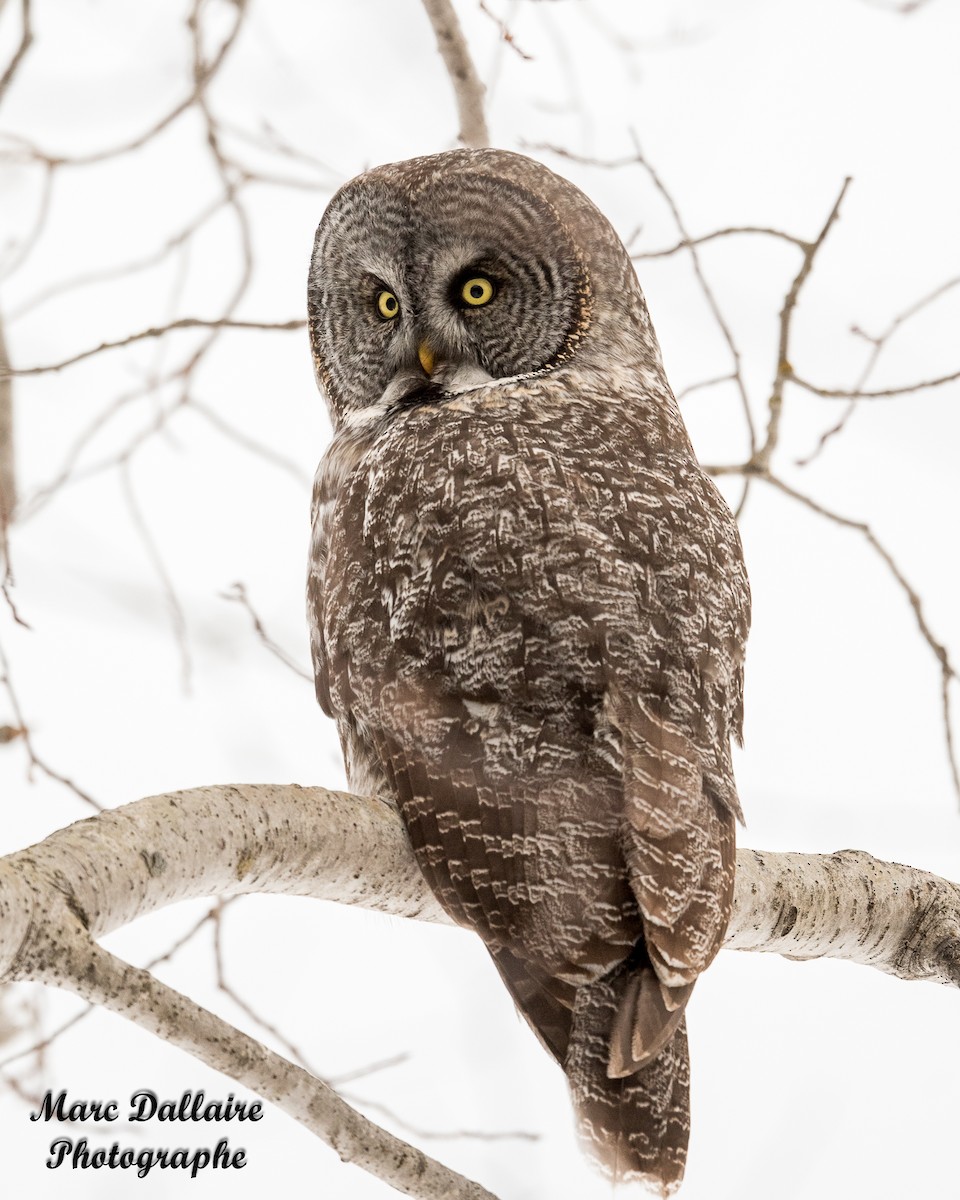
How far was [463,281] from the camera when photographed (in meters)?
3.57

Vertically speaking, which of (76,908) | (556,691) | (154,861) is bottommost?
(76,908)

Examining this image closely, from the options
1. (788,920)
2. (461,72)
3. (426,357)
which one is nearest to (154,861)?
(788,920)

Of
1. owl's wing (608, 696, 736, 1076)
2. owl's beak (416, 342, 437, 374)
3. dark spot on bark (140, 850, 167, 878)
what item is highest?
owl's beak (416, 342, 437, 374)

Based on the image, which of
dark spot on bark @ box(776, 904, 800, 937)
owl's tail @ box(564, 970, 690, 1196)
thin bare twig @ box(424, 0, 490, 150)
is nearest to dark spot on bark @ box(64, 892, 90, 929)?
owl's tail @ box(564, 970, 690, 1196)

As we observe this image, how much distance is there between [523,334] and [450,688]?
1.20 m

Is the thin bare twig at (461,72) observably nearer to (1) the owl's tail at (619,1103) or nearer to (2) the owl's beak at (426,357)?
(2) the owl's beak at (426,357)

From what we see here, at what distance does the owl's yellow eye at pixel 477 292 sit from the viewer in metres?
3.55

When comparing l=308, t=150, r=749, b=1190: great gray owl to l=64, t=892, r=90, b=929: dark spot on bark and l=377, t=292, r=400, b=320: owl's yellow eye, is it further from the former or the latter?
l=64, t=892, r=90, b=929: dark spot on bark

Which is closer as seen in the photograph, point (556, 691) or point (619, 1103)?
point (619, 1103)

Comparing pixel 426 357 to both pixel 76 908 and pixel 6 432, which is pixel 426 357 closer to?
pixel 6 432

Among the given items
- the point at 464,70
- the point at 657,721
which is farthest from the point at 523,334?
the point at 657,721

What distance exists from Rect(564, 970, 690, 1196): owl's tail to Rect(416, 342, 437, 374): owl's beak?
1612 millimetres

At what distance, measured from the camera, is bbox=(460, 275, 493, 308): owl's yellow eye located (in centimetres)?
355

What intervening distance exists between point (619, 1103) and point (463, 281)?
2.05m
